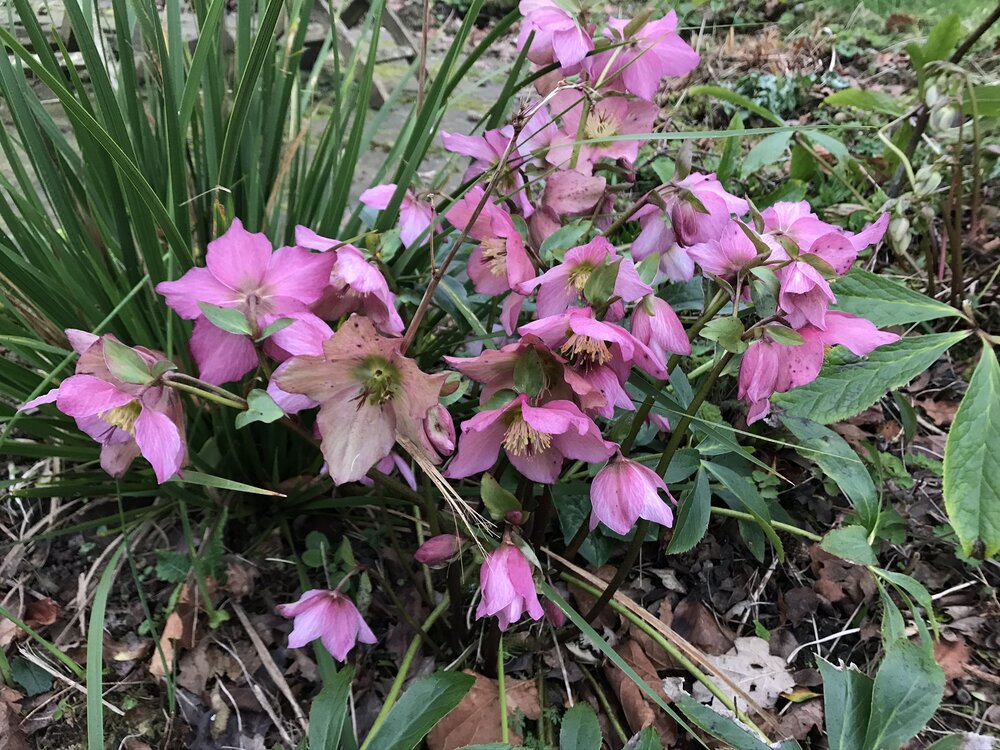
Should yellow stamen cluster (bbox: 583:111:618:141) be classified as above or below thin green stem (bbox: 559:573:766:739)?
above

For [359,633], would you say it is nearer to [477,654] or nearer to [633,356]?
[477,654]

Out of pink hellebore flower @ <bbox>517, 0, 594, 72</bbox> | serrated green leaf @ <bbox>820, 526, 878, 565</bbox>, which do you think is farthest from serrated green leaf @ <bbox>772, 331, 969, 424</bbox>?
pink hellebore flower @ <bbox>517, 0, 594, 72</bbox>

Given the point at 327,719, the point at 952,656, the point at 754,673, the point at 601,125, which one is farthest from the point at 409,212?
the point at 952,656

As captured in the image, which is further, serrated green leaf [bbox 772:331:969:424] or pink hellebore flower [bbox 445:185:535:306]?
serrated green leaf [bbox 772:331:969:424]

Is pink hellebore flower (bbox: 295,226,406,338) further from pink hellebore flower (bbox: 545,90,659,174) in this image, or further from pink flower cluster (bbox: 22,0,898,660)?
pink hellebore flower (bbox: 545,90,659,174)

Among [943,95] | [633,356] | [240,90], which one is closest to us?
[633,356]

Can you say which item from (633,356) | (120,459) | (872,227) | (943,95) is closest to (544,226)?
(633,356)

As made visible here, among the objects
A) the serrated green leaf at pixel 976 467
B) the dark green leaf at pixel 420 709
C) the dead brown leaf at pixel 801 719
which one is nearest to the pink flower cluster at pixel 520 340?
the dark green leaf at pixel 420 709

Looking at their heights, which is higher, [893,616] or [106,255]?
[106,255]
